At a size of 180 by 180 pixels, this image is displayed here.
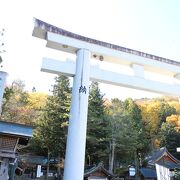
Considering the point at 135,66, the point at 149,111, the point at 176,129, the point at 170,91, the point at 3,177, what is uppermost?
the point at 149,111

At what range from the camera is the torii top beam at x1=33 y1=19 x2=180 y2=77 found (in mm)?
8484

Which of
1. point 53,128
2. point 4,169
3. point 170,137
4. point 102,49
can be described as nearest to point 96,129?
point 53,128

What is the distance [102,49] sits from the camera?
29.6ft

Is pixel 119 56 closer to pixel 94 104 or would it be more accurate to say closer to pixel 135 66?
pixel 135 66

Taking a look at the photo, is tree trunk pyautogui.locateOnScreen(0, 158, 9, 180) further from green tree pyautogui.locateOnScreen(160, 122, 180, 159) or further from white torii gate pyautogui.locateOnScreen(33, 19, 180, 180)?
green tree pyautogui.locateOnScreen(160, 122, 180, 159)

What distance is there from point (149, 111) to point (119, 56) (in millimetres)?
34640

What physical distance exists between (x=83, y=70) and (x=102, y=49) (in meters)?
1.08

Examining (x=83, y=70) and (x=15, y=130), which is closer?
(x=83, y=70)

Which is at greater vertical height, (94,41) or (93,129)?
(93,129)

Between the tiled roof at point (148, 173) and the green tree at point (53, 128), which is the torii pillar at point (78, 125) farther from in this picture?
the tiled roof at point (148, 173)

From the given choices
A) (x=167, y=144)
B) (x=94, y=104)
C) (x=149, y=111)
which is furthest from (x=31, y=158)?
(x=149, y=111)

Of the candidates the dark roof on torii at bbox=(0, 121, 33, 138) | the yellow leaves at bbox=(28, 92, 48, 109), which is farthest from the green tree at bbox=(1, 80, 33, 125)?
the dark roof on torii at bbox=(0, 121, 33, 138)

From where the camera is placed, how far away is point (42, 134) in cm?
2842

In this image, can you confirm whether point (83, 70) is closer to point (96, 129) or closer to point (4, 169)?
point (4, 169)
